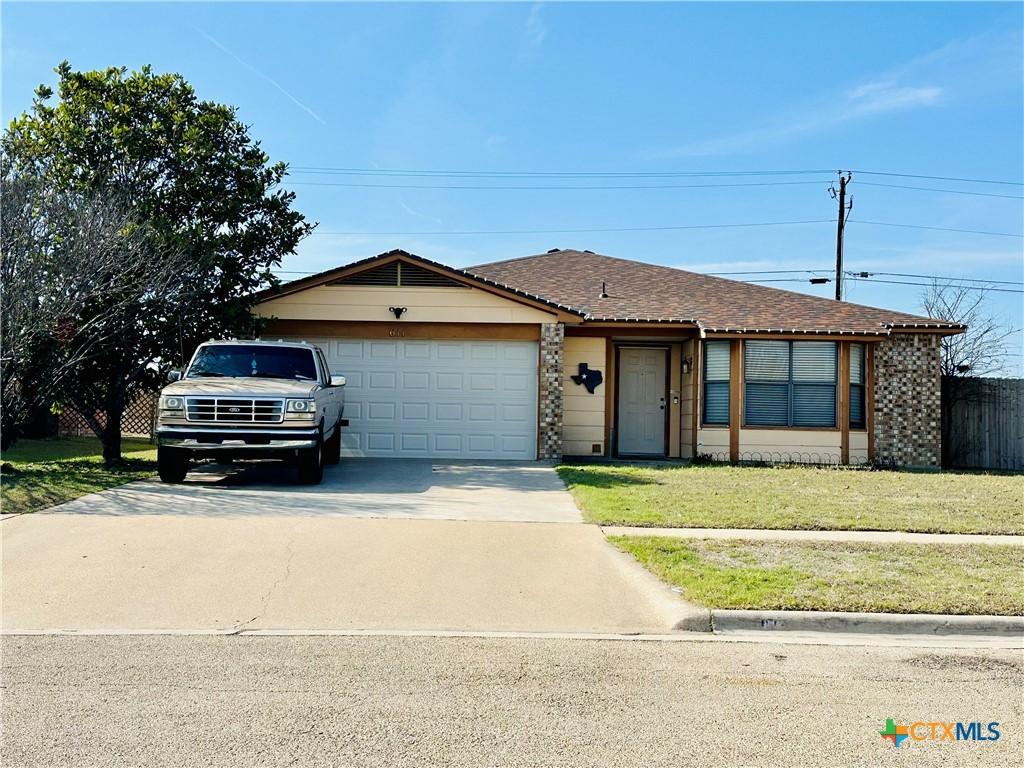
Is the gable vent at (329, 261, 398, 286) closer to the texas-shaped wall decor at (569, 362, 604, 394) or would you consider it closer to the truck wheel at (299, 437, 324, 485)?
the texas-shaped wall decor at (569, 362, 604, 394)

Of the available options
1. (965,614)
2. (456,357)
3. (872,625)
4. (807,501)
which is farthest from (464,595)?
(456,357)

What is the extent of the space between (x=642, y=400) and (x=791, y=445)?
10.3 feet

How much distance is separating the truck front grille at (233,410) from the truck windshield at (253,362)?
105 cm

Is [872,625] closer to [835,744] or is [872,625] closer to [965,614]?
[965,614]

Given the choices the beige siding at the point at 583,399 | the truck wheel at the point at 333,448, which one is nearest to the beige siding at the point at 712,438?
the beige siding at the point at 583,399

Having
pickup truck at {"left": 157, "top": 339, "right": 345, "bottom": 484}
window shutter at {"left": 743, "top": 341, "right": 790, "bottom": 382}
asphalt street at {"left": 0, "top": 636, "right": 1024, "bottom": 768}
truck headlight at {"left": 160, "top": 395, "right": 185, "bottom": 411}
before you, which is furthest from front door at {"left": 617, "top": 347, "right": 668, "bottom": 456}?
asphalt street at {"left": 0, "top": 636, "right": 1024, "bottom": 768}

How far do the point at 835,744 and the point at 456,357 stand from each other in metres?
13.2

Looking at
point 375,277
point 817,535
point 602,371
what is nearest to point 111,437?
point 375,277

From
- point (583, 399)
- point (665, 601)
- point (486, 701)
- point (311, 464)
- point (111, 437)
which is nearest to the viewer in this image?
point (486, 701)

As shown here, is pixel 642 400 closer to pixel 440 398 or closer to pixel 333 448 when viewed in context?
pixel 440 398

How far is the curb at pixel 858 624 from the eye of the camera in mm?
6336

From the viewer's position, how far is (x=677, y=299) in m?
19.2

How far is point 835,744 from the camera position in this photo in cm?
425

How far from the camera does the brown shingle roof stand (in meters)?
17.5
